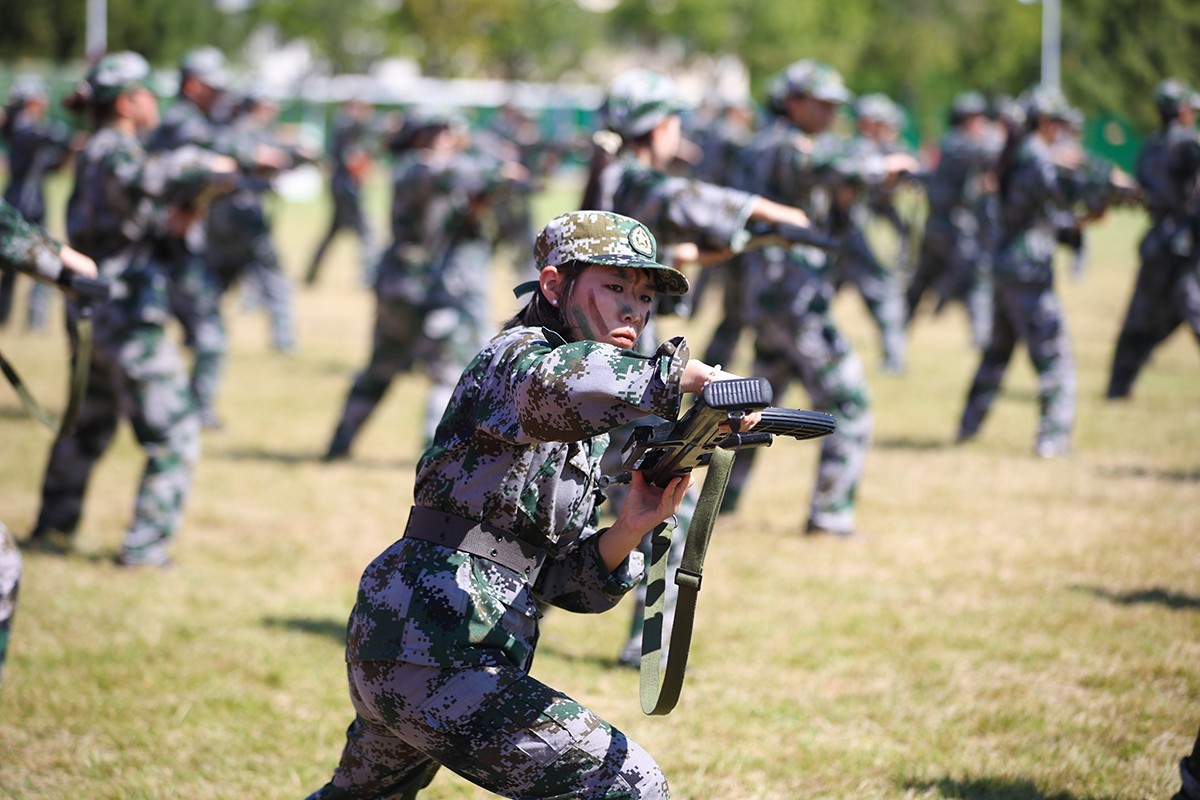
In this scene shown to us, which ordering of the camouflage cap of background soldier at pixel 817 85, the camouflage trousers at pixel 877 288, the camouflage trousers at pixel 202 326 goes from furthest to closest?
the camouflage trousers at pixel 877 288 < the camouflage trousers at pixel 202 326 < the camouflage cap of background soldier at pixel 817 85

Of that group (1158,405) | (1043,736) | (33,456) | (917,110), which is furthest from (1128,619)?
(917,110)

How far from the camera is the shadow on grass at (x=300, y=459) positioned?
32.8 feet

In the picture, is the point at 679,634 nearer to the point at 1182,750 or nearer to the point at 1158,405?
the point at 1182,750

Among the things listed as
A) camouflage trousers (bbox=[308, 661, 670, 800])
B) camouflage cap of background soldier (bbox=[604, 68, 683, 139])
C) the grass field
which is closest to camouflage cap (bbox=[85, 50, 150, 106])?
the grass field

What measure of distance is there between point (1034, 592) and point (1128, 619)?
1.93 ft

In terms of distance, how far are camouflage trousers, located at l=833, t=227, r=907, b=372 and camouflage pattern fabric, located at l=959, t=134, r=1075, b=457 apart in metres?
3.53

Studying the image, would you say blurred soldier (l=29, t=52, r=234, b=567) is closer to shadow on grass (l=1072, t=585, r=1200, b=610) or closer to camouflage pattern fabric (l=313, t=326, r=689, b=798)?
camouflage pattern fabric (l=313, t=326, r=689, b=798)

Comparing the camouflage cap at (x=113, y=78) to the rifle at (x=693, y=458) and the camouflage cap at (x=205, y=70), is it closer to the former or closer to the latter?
the camouflage cap at (x=205, y=70)

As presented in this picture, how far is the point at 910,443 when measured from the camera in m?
10.7

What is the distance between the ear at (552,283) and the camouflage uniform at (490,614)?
0.13ft

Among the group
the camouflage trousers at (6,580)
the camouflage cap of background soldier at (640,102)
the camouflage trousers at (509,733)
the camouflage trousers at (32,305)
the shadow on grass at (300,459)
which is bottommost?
the camouflage trousers at (32,305)

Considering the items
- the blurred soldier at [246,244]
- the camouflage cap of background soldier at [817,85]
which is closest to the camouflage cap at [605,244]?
the camouflage cap of background soldier at [817,85]

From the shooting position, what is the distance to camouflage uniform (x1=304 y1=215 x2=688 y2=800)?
10.1 ft

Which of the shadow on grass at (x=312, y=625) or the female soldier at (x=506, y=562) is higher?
the female soldier at (x=506, y=562)
